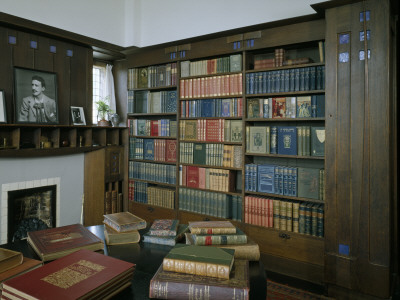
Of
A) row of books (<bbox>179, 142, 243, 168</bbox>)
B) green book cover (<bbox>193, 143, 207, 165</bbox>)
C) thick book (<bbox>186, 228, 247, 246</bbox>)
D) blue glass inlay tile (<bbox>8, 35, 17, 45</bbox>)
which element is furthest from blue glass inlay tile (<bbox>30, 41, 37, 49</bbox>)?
thick book (<bbox>186, 228, 247, 246</bbox>)

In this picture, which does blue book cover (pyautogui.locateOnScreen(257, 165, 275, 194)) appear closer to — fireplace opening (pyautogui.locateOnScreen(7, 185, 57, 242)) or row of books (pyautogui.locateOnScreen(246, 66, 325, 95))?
row of books (pyautogui.locateOnScreen(246, 66, 325, 95))

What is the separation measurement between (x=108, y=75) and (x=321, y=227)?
3.46 m

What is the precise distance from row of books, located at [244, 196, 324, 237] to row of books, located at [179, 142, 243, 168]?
45 cm

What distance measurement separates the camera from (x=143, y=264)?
1.46 m

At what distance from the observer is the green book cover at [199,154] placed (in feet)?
12.1

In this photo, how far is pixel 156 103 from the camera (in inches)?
162

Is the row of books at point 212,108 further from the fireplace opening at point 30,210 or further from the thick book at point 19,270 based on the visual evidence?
the thick book at point 19,270

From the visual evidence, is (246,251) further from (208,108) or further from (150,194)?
(150,194)

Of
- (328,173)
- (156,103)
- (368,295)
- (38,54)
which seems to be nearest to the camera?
(368,295)

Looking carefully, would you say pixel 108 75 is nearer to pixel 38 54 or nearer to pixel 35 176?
pixel 38 54

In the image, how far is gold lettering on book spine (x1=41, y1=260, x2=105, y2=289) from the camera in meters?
1.04

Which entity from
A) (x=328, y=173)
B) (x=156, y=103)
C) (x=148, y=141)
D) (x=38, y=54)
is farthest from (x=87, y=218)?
(x=328, y=173)

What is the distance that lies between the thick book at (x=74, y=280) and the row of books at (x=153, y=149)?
273 centimetres

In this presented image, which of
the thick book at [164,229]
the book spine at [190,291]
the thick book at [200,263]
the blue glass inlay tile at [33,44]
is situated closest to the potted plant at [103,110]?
the blue glass inlay tile at [33,44]
